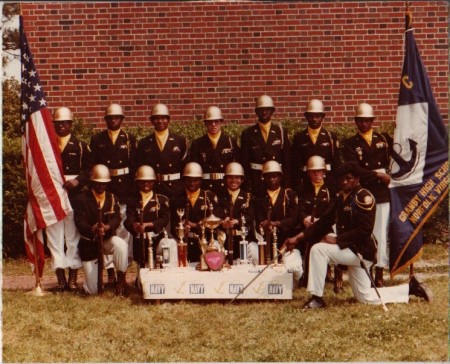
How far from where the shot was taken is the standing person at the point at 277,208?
9008 mm

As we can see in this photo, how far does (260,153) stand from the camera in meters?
9.41

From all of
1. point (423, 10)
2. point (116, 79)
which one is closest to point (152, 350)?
point (116, 79)

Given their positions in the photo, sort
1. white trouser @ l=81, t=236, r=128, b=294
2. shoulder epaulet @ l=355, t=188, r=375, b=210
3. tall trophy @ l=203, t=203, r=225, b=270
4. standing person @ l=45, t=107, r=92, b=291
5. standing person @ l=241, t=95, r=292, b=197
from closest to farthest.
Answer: shoulder epaulet @ l=355, t=188, r=375, b=210 → tall trophy @ l=203, t=203, r=225, b=270 → white trouser @ l=81, t=236, r=128, b=294 → standing person @ l=45, t=107, r=92, b=291 → standing person @ l=241, t=95, r=292, b=197

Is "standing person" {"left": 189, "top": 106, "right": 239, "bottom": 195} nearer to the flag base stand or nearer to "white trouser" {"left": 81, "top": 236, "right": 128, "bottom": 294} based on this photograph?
"white trouser" {"left": 81, "top": 236, "right": 128, "bottom": 294}

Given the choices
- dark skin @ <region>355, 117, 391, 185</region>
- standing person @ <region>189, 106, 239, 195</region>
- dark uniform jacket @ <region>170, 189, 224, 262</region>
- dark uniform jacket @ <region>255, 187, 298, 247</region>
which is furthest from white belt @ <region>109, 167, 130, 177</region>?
dark skin @ <region>355, 117, 391, 185</region>

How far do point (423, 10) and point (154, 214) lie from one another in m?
5.22

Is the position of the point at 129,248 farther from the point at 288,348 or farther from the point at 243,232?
the point at 288,348

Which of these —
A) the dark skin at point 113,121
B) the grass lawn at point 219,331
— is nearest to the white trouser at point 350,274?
the grass lawn at point 219,331

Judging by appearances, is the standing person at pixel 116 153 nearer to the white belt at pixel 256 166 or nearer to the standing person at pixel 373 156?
the white belt at pixel 256 166

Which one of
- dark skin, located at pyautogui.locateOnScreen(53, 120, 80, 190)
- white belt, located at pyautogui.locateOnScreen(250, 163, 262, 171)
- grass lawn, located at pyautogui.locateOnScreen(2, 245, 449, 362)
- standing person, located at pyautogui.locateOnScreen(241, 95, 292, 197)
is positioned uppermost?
dark skin, located at pyautogui.locateOnScreen(53, 120, 80, 190)

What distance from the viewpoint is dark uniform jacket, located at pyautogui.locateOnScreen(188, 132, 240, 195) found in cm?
939

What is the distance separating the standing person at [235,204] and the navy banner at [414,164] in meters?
1.61

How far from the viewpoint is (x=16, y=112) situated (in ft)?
40.2

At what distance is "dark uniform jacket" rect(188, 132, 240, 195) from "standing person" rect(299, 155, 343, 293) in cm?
93
